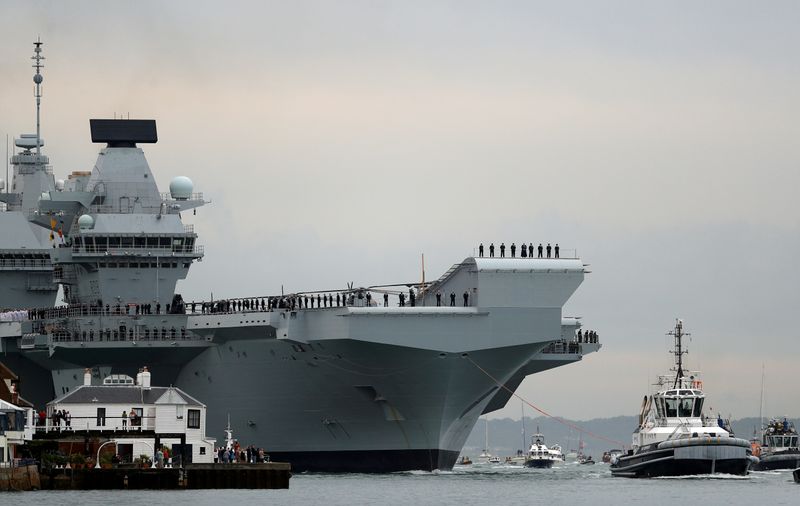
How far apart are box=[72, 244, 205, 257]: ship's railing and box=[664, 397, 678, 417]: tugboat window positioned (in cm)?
1907

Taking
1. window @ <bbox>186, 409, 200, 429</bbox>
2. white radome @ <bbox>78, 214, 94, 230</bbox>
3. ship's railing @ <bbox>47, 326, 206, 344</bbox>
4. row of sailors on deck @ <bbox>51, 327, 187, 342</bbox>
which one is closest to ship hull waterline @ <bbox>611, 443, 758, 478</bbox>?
window @ <bbox>186, 409, 200, 429</bbox>

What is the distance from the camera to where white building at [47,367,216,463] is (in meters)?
55.7

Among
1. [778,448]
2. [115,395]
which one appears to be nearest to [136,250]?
[115,395]

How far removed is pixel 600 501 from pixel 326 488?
8.72 metres

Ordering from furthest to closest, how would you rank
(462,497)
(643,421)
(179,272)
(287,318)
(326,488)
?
1. (179,272)
2. (643,421)
3. (287,318)
4. (326,488)
5. (462,497)

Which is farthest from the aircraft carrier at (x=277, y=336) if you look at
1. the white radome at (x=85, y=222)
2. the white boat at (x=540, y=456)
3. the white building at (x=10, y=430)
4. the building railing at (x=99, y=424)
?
the white boat at (x=540, y=456)

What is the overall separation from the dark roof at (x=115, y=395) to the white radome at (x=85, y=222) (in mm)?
14298

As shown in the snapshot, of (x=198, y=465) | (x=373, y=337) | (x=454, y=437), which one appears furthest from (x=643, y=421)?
(x=198, y=465)

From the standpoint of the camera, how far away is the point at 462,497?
5391cm

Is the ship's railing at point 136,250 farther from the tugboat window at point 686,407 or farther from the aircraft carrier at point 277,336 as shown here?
the tugboat window at point 686,407

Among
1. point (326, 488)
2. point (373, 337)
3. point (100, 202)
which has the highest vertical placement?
point (100, 202)

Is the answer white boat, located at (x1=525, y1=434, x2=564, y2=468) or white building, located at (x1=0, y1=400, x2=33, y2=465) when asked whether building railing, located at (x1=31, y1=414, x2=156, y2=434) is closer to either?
white building, located at (x1=0, y1=400, x2=33, y2=465)

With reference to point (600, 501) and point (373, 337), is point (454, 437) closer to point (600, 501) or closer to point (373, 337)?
point (373, 337)

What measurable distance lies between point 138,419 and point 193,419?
175 cm
